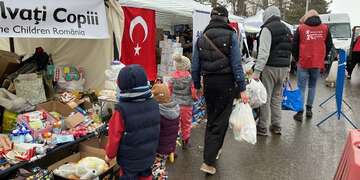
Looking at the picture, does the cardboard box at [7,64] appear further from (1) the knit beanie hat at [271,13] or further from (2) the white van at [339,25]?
(2) the white van at [339,25]

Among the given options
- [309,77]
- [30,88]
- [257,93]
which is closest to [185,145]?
[257,93]

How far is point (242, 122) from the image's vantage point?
433 cm

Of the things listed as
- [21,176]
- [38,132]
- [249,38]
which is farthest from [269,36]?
[249,38]

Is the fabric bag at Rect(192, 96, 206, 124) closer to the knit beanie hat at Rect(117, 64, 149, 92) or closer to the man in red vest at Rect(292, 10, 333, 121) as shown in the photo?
the man in red vest at Rect(292, 10, 333, 121)

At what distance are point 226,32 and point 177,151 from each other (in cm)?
200

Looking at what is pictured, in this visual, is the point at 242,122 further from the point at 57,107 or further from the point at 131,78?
the point at 57,107

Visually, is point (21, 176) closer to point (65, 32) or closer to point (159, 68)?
point (65, 32)

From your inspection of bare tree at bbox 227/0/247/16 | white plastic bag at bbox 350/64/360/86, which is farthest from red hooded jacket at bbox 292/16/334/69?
bare tree at bbox 227/0/247/16

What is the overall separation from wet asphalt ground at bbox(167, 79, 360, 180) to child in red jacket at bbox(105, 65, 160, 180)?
1247mm

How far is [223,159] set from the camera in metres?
4.80

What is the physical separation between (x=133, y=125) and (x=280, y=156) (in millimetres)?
2786

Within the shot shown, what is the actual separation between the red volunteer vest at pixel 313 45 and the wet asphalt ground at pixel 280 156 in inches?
45.2

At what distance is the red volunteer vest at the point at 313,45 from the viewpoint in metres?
6.34

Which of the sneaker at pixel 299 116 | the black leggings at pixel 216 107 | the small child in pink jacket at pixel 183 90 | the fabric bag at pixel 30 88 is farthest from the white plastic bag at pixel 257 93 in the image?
the fabric bag at pixel 30 88
